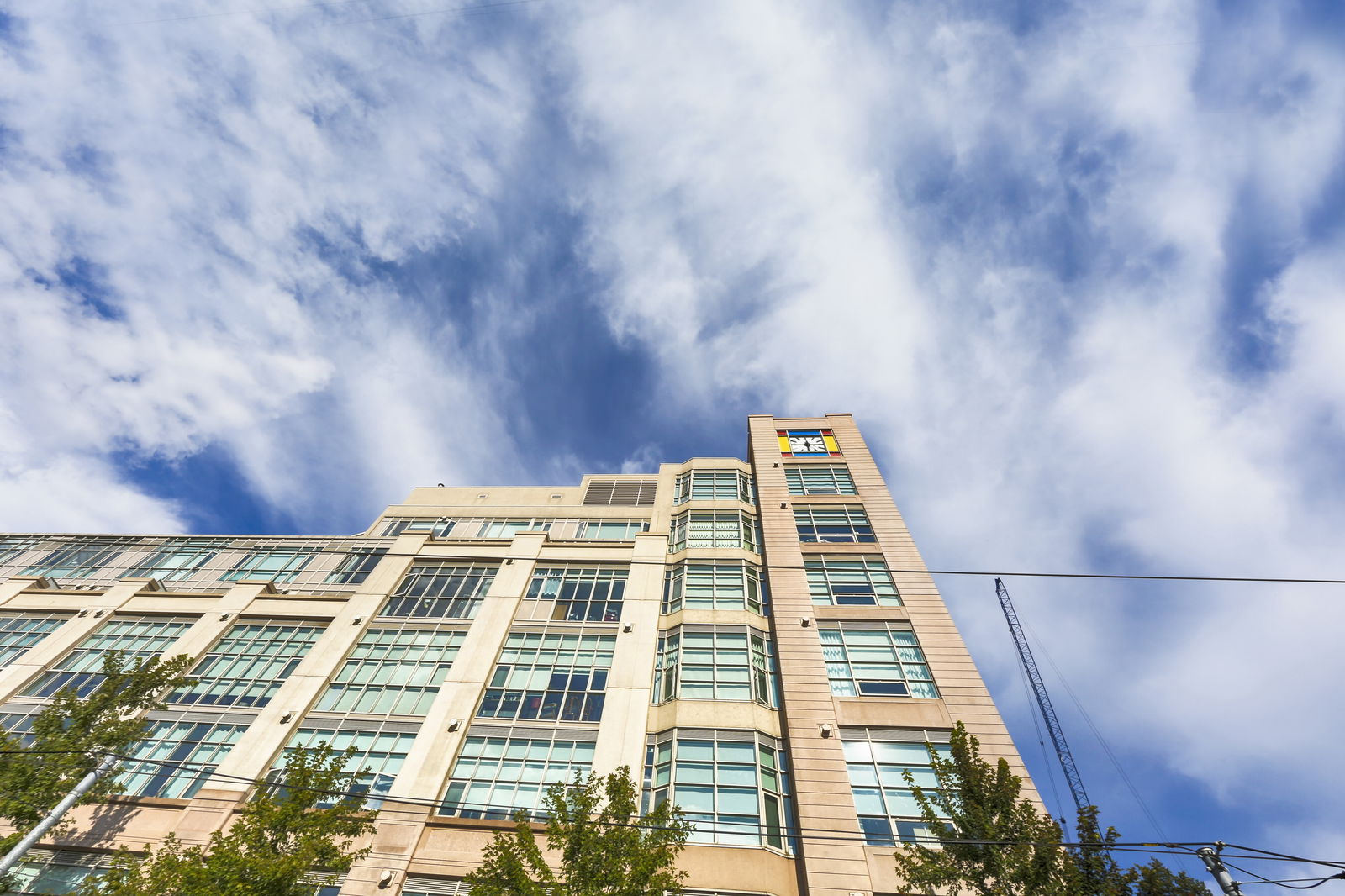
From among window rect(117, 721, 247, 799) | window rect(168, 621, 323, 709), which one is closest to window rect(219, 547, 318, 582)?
window rect(168, 621, 323, 709)

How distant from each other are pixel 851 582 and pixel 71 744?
31452 millimetres

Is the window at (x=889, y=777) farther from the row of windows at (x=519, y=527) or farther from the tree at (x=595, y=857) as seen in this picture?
the row of windows at (x=519, y=527)

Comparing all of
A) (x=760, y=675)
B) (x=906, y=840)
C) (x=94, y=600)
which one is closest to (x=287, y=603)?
(x=94, y=600)

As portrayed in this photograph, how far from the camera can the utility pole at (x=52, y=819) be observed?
15004 millimetres

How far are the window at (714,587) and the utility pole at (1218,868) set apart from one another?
18012 millimetres

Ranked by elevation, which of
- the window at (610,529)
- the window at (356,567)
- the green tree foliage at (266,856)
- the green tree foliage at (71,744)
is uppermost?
the window at (610,529)

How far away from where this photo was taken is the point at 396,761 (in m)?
23.5

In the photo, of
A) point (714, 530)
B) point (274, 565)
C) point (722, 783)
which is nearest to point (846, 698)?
point (722, 783)

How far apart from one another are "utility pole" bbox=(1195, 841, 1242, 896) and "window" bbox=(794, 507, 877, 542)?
19.4 meters

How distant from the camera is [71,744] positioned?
1917cm

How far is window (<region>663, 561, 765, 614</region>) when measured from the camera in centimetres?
→ 3041

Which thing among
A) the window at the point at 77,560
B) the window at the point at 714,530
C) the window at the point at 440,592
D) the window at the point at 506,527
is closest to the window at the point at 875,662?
the window at the point at 714,530

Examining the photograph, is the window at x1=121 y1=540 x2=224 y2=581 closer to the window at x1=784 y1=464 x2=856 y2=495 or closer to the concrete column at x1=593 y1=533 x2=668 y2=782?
the concrete column at x1=593 y1=533 x2=668 y2=782

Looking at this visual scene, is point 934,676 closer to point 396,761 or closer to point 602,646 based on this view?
point 602,646
